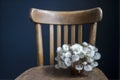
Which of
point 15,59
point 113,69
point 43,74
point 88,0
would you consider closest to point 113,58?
point 113,69

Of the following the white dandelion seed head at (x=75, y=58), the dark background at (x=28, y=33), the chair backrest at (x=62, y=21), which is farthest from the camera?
the dark background at (x=28, y=33)

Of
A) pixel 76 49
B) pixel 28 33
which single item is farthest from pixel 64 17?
pixel 28 33

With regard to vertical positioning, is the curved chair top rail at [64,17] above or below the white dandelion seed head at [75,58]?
above

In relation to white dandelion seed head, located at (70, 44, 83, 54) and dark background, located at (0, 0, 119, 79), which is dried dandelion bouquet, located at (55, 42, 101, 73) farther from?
dark background, located at (0, 0, 119, 79)

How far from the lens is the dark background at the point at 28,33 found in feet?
6.22

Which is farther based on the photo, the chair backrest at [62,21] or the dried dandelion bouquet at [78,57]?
the chair backrest at [62,21]

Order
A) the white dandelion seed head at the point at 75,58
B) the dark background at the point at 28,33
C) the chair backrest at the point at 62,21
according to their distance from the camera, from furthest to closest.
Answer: the dark background at the point at 28,33, the chair backrest at the point at 62,21, the white dandelion seed head at the point at 75,58

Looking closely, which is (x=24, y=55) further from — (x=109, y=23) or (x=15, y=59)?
(x=109, y=23)

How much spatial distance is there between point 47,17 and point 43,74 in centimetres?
41

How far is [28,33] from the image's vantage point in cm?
198

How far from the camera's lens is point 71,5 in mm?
1909

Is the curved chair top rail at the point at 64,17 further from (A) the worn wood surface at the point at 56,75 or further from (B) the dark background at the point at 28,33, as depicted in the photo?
(B) the dark background at the point at 28,33

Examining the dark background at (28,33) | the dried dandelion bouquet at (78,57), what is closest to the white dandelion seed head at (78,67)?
the dried dandelion bouquet at (78,57)

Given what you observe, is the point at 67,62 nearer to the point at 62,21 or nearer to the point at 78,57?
the point at 78,57
